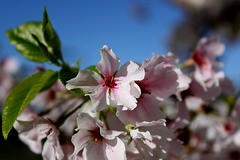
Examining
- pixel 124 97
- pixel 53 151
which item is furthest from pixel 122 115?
pixel 53 151

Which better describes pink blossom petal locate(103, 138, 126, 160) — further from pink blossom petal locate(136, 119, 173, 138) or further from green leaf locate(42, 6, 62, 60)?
green leaf locate(42, 6, 62, 60)

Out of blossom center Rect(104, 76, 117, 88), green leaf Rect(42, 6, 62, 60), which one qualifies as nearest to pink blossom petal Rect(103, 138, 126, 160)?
blossom center Rect(104, 76, 117, 88)

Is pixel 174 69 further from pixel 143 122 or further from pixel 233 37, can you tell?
pixel 233 37

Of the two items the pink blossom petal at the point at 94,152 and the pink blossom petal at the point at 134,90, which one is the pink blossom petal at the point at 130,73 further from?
the pink blossom petal at the point at 94,152

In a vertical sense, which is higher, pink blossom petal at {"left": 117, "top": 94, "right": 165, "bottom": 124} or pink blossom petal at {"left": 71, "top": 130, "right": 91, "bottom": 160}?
pink blossom petal at {"left": 117, "top": 94, "right": 165, "bottom": 124}

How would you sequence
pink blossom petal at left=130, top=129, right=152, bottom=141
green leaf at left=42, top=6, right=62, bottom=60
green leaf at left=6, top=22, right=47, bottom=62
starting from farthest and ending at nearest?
green leaf at left=6, top=22, right=47, bottom=62
green leaf at left=42, top=6, right=62, bottom=60
pink blossom petal at left=130, top=129, right=152, bottom=141

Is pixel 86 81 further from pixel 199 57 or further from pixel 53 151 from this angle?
pixel 199 57

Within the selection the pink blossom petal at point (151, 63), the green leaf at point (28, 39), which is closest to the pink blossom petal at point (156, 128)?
the pink blossom petal at point (151, 63)
